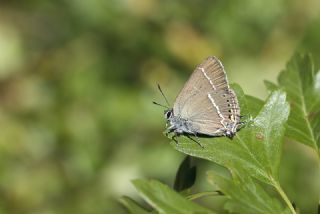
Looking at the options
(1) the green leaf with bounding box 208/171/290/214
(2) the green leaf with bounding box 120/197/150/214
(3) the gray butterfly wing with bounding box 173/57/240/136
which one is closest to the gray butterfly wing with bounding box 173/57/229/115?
(3) the gray butterfly wing with bounding box 173/57/240/136

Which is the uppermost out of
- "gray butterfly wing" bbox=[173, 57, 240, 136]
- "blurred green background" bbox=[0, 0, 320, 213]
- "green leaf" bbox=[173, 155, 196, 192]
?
"blurred green background" bbox=[0, 0, 320, 213]

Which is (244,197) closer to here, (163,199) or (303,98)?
(163,199)

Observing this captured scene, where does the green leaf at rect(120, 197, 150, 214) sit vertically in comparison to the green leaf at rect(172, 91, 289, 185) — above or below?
below

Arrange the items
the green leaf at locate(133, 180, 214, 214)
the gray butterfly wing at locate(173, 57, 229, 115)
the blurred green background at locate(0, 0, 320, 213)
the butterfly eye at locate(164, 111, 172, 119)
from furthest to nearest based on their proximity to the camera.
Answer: the blurred green background at locate(0, 0, 320, 213), the butterfly eye at locate(164, 111, 172, 119), the gray butterfly wing at locate(173, 57, 229, 115), the green leaf at locate(133, 180, 214, 214)

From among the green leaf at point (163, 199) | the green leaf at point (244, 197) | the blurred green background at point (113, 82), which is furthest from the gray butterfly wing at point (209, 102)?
the blurred green background at point (113, 82)

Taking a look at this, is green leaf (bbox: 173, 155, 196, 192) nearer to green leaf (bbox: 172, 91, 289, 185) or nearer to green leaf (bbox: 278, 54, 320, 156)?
green leaf (bbox: 172, 91, 289, 185)

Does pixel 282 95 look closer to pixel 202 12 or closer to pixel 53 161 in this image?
pixel 53 161

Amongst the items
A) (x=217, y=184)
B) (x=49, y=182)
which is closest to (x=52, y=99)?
(x=49, y=182)

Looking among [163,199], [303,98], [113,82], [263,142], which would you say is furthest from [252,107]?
[113,82]
